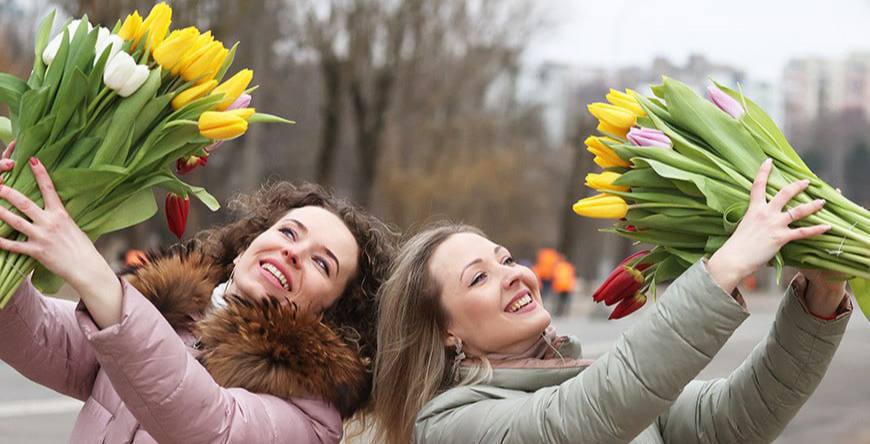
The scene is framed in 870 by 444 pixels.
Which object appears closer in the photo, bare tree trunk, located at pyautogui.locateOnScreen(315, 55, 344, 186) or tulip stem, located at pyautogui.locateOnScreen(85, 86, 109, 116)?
tulip stem, located at pyautogui.locateOnScreen(85, 86, 109, 116)

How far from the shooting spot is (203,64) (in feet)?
9.52

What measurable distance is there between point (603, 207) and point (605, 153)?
0.58ft

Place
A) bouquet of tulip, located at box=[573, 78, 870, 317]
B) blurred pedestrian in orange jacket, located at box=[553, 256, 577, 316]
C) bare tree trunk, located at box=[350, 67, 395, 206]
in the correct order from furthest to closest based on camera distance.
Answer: bare tree trunk, located at box=[350, 67, 395, 206], blurred pedestrian in orange jacket, located at box=[553, 256, 577, 316], bouquet of tulip, located at box=[573, 78, 870, 317]

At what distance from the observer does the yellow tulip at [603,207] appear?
284 centimetres

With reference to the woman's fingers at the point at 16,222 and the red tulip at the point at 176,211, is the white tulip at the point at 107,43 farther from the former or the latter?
the red tulip at the point at 176,211

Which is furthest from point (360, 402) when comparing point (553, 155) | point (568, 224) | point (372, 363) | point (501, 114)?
point (553, 155)

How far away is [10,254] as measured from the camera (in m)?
2.73

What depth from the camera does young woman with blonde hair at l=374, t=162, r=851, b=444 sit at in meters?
2.71

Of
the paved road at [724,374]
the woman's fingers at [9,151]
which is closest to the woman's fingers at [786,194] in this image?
the woman's fingers at [9,151]

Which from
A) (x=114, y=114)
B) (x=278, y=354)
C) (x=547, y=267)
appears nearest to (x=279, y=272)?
(x=278, y=354)

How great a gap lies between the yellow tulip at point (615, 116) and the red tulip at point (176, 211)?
1122mm

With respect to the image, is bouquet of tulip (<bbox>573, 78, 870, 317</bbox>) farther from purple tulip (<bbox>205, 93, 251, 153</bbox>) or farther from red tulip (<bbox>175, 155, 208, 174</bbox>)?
red tulip (<bbox>175, 155, 208, 174</bbox>)

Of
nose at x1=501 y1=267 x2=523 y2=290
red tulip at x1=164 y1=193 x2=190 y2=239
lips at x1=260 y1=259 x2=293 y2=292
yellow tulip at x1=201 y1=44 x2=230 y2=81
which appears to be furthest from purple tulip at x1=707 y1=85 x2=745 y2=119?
red tulip at x1=164 y1=193 x2=190 y2=239

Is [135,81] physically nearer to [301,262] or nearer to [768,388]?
[301,262]
